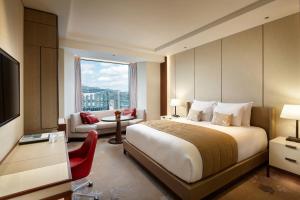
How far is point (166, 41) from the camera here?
4.45m

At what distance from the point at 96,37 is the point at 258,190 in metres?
4.53

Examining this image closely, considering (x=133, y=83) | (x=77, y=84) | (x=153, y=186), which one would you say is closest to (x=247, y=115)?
(x=153, y=186)

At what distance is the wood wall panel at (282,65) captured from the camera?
2746mm

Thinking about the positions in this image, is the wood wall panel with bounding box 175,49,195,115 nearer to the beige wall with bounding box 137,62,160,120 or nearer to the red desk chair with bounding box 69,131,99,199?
the beige wall with bounding box 137,62,160,120

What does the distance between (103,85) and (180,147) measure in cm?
481

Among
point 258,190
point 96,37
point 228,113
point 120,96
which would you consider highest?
point 96,37

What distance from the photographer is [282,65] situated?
2.90m

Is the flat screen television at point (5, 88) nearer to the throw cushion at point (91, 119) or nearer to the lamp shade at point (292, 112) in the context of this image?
the throw cushion at point (91, 119)

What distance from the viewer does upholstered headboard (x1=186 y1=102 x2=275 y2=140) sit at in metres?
2.93

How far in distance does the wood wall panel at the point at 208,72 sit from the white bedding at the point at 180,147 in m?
1.49

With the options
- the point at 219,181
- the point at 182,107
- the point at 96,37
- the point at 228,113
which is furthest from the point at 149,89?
the point at 219,181

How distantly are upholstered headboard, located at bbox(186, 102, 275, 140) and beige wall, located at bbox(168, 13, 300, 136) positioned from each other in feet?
0.47

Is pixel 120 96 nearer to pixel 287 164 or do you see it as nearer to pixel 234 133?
pixel 234 133

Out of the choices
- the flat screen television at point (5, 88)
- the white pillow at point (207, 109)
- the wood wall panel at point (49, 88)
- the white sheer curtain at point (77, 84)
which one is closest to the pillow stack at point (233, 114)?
the white pillow at point (207, 109)
